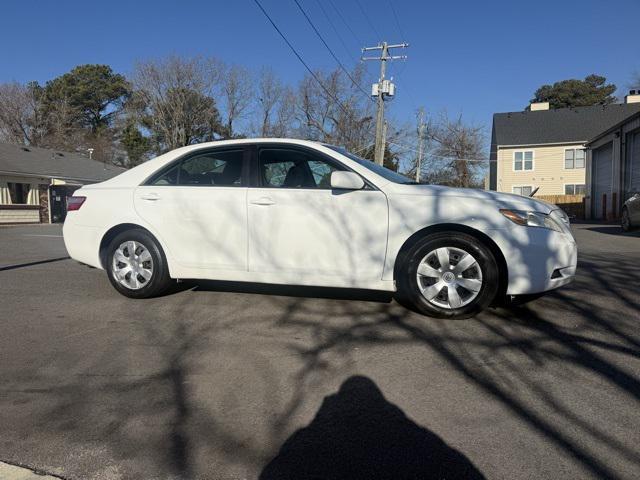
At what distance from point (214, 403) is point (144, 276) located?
2665mm

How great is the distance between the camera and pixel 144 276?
5.21 meters

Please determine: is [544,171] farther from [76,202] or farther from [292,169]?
[76,202]

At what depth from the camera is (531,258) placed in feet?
13.8

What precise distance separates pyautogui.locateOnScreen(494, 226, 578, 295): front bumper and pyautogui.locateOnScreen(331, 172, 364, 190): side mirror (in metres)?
1.31

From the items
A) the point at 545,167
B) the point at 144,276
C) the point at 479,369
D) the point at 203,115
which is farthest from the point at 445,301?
the point at 545,167

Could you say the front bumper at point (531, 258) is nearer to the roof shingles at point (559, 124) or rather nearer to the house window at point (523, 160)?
the roof shingles at point (559, 124)

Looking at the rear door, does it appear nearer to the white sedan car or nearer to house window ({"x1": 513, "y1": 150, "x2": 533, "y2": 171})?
the white sedan car

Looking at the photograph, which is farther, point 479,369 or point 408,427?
point 479,369

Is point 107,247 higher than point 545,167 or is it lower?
lower

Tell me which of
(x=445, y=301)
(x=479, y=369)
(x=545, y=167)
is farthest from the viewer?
(x=545, y=167)

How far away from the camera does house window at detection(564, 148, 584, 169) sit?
126ft

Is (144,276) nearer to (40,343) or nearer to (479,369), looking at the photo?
(40,343)

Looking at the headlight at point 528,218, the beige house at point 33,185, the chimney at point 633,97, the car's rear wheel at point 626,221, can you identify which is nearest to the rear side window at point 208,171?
the headlight at point 528,218

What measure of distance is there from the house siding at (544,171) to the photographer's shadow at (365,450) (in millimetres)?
38765
